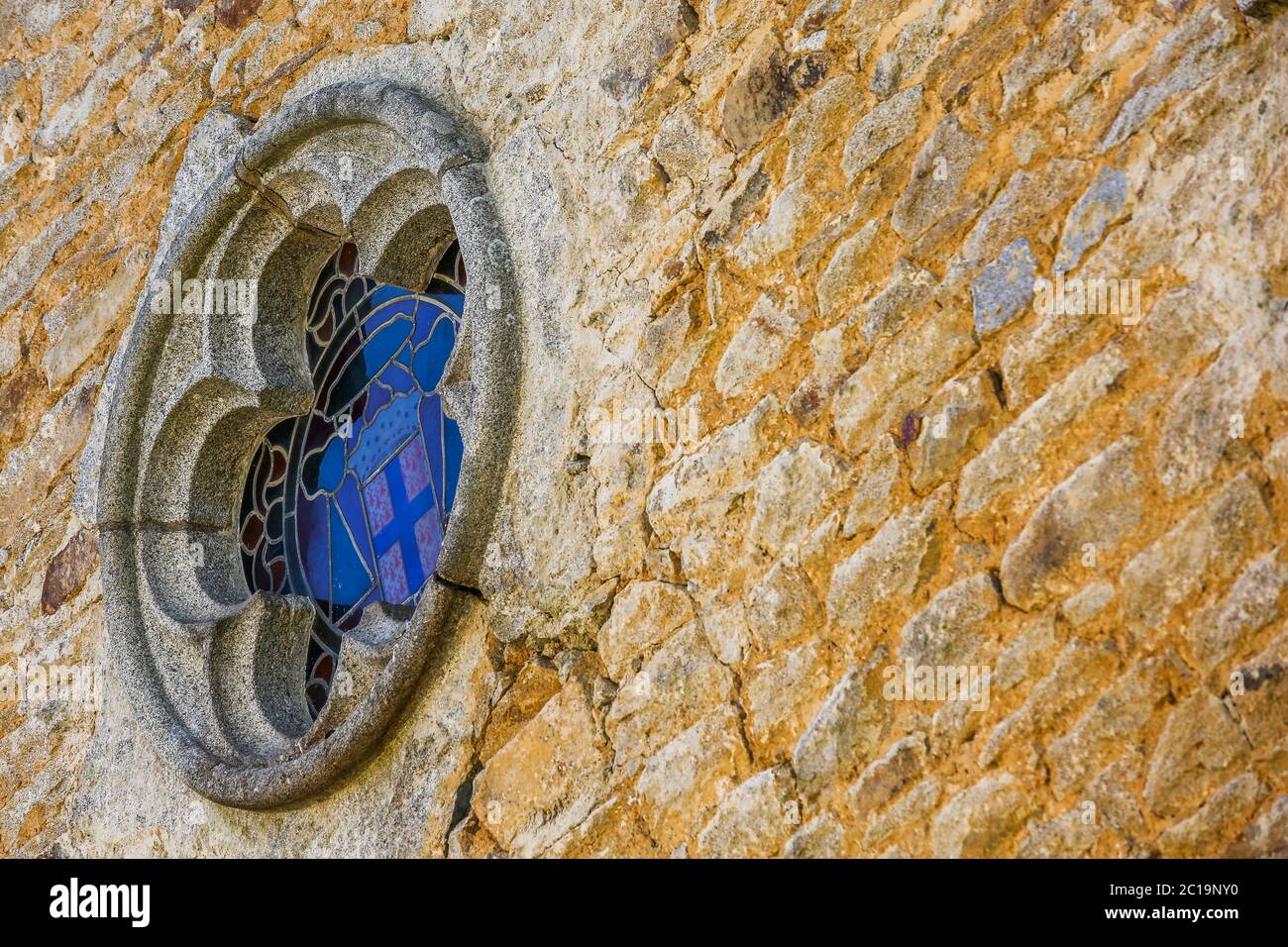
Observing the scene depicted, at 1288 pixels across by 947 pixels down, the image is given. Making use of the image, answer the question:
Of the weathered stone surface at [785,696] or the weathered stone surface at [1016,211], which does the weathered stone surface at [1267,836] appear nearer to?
the weathered stone surface at [785,696]

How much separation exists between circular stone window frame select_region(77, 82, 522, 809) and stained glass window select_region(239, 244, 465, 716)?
6cm

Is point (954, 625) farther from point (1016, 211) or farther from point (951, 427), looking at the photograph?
point (1016, 211)

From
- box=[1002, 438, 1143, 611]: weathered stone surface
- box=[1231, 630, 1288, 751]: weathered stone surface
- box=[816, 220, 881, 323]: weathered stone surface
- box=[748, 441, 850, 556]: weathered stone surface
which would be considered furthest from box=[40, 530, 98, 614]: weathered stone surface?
box=[1231, 630, 1288, 751]: weathered stone surface

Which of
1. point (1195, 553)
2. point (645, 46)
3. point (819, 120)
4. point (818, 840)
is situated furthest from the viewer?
point (645, 46)

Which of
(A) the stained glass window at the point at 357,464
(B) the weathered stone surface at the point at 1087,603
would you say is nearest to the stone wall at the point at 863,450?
(B) the weathered stone surface at the point at 1087,603

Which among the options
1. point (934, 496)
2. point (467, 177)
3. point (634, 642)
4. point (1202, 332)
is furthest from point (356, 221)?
point (1202, 332)

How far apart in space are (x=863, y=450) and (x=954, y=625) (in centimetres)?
37

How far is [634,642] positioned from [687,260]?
0.77m

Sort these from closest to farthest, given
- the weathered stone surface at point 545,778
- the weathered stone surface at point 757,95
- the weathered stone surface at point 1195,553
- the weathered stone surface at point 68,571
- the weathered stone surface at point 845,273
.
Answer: the weathered stone surface at point 1195,553 < the weathered stone surface at point 845,273 < the weathered stone surface at point 545,778 < the weathered stone surface at point 757,95 < the weathered stone surface at point 68,571

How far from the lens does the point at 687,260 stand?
Result: 3275 millimetres

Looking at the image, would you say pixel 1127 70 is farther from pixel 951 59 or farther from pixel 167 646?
pixel 167 646

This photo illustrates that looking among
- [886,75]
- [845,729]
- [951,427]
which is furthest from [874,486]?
[886,75]

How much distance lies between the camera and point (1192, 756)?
89.6 inches

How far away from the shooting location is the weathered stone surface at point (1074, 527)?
243 cm
